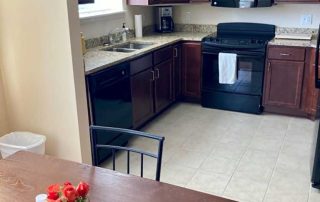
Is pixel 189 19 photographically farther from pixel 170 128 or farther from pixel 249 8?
pixel 170 128

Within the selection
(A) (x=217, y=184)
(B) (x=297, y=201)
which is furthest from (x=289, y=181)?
(A) (x=217, y=184)

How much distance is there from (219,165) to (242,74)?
1439mm

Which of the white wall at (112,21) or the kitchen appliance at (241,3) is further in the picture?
the kitchen appliance at (241,3)

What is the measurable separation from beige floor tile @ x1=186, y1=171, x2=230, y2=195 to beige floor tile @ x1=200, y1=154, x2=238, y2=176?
7 cm

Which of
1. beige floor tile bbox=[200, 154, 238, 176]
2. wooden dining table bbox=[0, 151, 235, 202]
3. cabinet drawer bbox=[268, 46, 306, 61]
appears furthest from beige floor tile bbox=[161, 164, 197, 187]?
cabinet drawer bbox=[268, 46, 306, 61]

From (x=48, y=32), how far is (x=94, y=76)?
0.50 meters

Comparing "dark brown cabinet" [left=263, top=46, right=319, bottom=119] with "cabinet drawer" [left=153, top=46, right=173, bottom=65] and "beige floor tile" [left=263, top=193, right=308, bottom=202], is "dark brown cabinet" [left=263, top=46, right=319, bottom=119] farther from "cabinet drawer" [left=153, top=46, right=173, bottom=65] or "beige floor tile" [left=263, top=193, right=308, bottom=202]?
"beige floor tile" [left=263, top=193, right=308, bottom=202]

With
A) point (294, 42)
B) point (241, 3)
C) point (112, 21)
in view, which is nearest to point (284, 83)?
point (294, 42)

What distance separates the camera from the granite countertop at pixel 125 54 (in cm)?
287

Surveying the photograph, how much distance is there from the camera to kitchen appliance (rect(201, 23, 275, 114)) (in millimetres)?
4004

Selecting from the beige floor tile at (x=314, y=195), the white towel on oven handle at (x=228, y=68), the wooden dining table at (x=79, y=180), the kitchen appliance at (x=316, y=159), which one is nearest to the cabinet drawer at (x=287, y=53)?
the white towel on oven handle at (x=228, y=68)

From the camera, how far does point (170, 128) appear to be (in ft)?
12.7

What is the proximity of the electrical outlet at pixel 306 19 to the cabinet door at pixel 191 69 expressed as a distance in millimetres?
1259

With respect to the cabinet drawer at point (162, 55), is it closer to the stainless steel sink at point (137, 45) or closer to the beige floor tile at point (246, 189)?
the stainless steel sink at point (137, 45)
